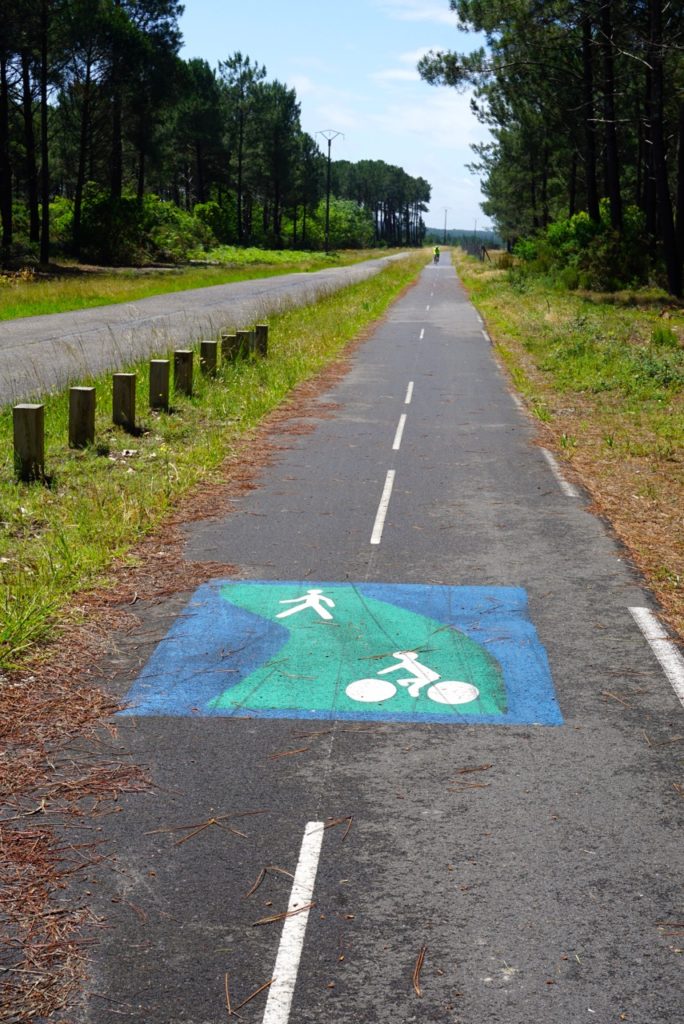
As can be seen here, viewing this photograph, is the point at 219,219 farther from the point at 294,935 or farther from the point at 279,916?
the point at 294,935

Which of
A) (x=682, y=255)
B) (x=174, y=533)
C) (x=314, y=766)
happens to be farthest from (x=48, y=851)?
(x=682, y=255)

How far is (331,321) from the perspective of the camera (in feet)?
103

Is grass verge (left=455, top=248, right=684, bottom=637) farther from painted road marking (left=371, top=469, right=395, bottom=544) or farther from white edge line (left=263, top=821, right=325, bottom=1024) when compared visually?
white edge line (left=263, top=821, right=325, bottom=1024)

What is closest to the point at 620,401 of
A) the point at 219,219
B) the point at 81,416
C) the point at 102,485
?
the point at 81,416

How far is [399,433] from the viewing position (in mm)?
15500

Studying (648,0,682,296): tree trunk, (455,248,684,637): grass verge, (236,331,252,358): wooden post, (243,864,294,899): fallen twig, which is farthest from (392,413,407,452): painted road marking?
(648,0,682,296): tree trunk

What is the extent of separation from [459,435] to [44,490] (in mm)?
6912

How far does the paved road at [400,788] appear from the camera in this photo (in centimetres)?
381

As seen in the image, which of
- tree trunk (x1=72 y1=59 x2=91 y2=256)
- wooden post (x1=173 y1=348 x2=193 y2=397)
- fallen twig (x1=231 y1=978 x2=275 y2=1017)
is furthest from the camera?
tree trunk (x1=72 y1=59 x2=91 y2=256)

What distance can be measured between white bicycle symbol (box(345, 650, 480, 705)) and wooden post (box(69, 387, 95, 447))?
712 cm

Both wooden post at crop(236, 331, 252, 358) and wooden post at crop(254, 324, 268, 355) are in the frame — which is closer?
wooden post at crop(236, 331, 252, 358)

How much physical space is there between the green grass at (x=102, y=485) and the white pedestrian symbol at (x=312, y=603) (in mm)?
1576

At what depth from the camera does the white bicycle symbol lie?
6.30 meters

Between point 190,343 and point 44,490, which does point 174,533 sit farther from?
point 190,343
